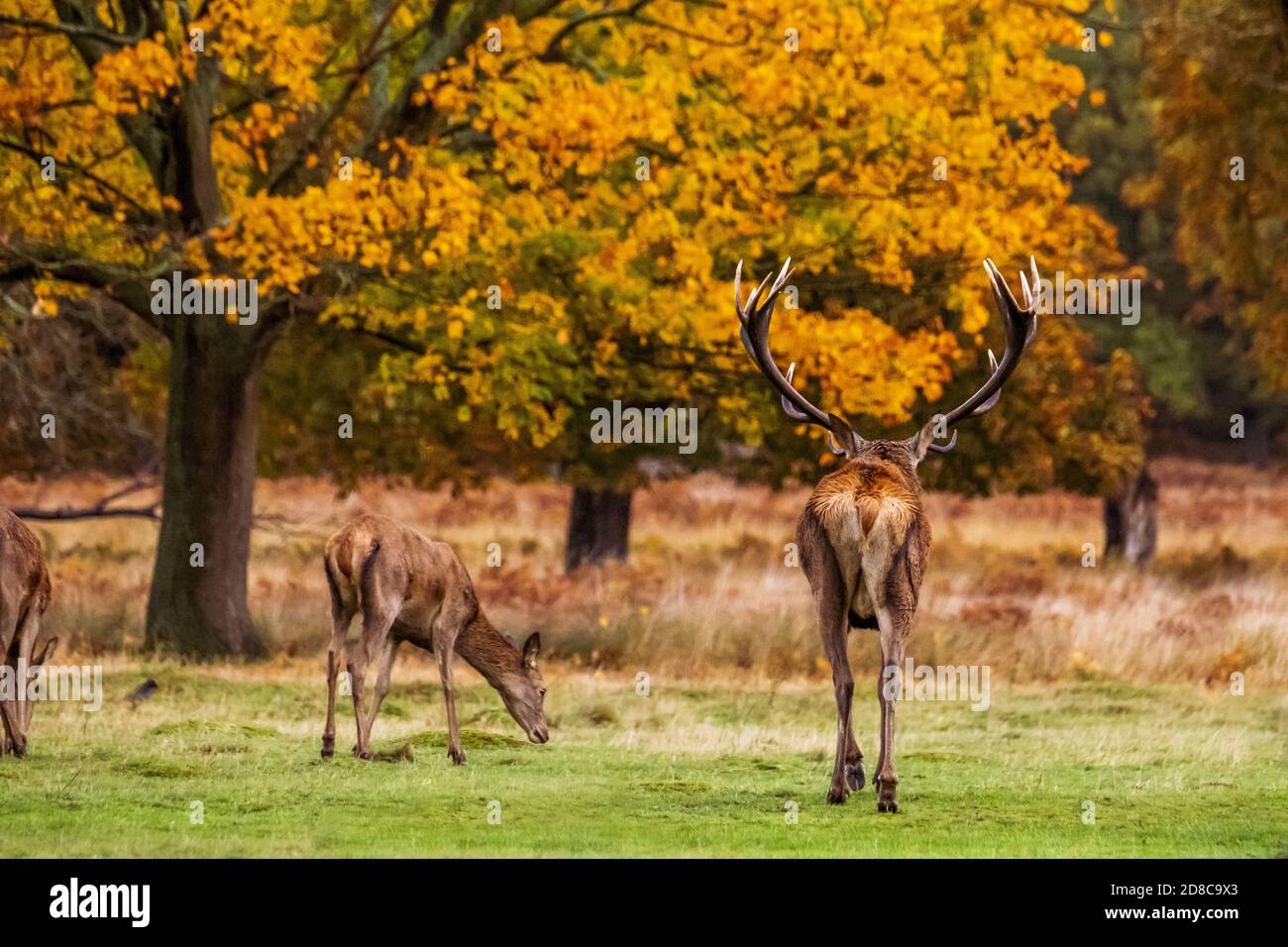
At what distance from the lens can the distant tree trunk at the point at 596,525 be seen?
32.4m

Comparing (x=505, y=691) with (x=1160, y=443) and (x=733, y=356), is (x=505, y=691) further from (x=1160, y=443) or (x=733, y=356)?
(x=1160, y=443)

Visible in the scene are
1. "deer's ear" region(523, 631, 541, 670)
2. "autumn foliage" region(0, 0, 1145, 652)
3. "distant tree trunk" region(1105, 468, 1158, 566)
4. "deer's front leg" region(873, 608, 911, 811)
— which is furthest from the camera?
"distant tree trunk" region(1105, 468, 1158, 566)

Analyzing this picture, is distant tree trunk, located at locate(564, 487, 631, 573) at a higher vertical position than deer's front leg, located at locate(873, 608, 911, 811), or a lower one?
higher

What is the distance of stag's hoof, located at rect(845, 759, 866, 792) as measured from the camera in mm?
12555

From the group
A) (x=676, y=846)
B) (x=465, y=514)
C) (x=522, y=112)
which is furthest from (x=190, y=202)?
(x=465, y=514)

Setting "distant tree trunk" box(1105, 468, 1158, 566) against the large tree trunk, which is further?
"distant tree trunk" box(1105, 468, 1158, 566)

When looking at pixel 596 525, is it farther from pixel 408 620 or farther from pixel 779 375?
pixel 779 375

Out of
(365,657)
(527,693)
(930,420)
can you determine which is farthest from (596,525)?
(930,420)

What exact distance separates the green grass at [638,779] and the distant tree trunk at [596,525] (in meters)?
13.3
